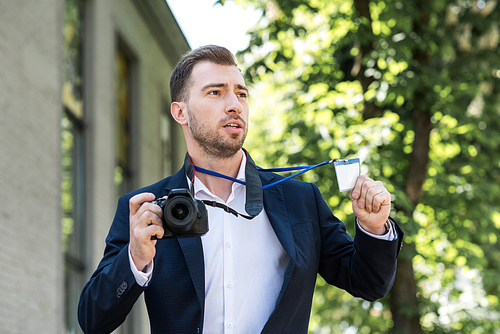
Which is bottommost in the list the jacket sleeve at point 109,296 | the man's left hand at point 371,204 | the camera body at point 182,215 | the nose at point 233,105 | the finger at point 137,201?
the man's left hand at point 371,204

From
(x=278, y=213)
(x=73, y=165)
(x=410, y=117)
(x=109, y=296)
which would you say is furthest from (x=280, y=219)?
(x=73, y=165)

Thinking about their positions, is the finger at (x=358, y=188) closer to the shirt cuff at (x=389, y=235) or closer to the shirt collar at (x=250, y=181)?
the shirt cuff at (x=389, y=235)

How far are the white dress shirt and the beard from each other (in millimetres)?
202

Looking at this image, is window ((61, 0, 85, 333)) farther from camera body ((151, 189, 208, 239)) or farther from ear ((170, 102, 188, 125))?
camera body ((151, 189, 208, 239))

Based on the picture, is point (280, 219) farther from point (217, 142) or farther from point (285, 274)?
point (217, 142)

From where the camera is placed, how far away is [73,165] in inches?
338

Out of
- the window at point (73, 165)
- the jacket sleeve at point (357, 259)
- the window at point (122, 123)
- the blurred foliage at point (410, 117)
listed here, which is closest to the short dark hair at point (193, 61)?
the jacket sleeve at point (357, 259)

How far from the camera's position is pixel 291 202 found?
238 centimetres

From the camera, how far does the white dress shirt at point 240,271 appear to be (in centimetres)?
211

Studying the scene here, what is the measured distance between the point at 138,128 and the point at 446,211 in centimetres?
602

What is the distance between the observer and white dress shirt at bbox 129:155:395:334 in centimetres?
211

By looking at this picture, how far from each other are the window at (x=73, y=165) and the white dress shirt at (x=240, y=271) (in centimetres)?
610

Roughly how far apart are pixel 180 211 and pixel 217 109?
0.52 metres

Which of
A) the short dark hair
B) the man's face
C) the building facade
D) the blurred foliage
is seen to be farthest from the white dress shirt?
the blurred foliage
